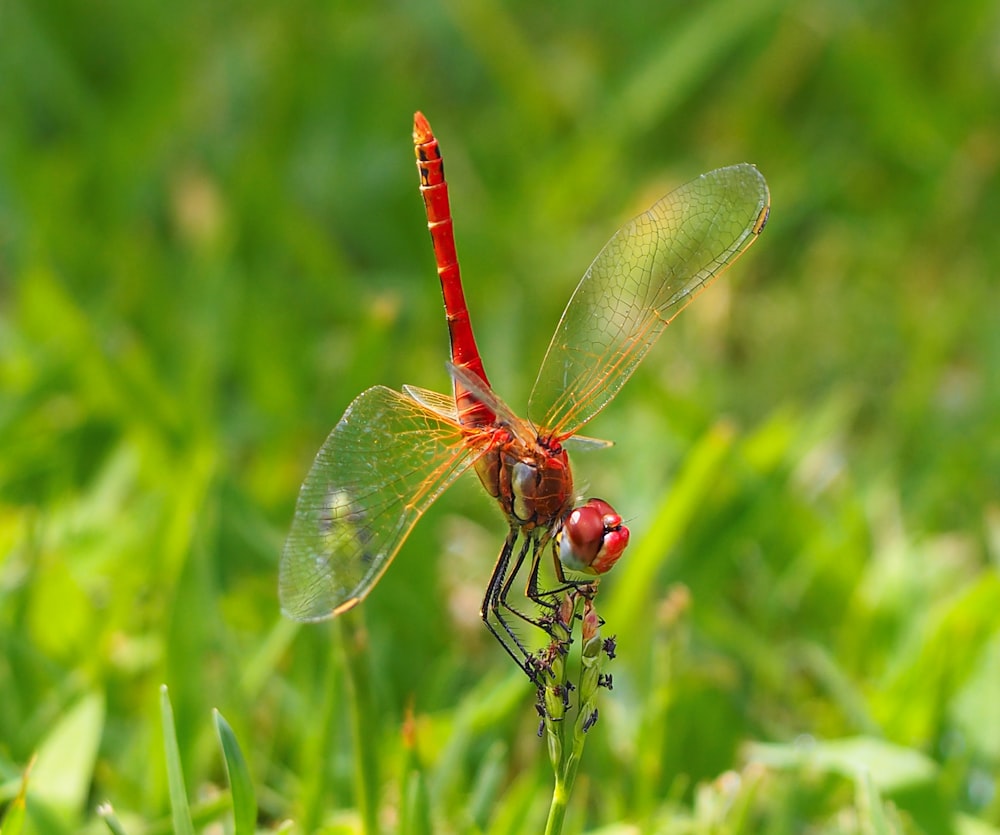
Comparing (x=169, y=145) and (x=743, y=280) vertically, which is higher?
(x=169, y=145)

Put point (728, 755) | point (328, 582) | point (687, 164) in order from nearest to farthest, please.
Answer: point (328, 582) → point (728, 755) → point (687, 164)

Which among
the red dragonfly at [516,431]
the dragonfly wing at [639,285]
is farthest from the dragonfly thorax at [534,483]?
the dragonfly wing at [639,285]

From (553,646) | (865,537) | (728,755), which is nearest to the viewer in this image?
(553,646)

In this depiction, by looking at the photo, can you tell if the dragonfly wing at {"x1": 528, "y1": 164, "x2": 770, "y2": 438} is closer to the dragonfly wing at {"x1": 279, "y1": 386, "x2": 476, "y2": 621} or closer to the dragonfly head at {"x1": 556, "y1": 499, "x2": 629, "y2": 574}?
the dragonfly wing at {"x1": 279, "y1": 386, "x2": 476, "y2": 621}

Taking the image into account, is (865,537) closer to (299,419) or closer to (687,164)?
(299,419)

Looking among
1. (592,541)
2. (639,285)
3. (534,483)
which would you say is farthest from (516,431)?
(639,285)

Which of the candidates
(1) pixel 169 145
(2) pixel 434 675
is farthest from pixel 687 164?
(2) pixel 434 675

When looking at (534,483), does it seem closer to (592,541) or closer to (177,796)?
(592,541)

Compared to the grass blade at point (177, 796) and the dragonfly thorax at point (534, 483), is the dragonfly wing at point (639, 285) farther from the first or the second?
the grass blade at point (177, 796)
